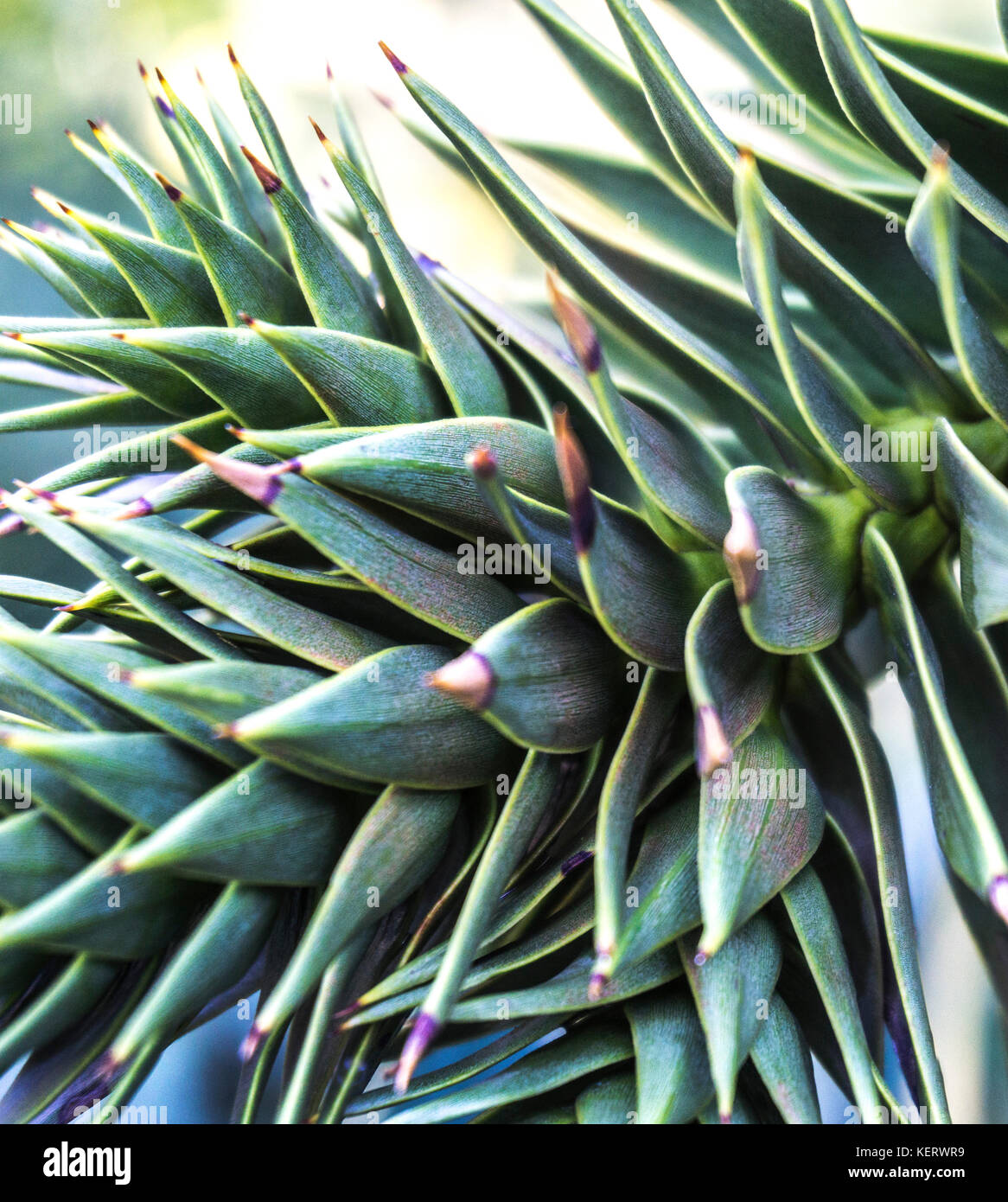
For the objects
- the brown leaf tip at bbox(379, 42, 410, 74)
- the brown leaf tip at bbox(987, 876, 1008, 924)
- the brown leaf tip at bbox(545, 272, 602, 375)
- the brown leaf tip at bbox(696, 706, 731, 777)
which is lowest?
the brown leaf tip at bbox(987, 876, 1008, 924)

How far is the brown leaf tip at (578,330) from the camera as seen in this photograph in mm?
232

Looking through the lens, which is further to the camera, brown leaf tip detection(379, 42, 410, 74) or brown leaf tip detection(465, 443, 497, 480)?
brown leaf tip detection(379, 42, 410, 74)

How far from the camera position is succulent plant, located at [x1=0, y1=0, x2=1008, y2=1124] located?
0.27 metres

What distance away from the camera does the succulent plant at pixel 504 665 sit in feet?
0.87

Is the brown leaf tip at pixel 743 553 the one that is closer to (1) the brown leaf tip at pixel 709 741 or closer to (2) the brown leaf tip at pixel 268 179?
(1) the brown leaf tip at pixel 709 741

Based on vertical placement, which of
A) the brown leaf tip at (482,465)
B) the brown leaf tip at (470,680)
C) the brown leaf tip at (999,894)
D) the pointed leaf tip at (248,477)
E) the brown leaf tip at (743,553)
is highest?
the pointed leaf tip at (248,477)

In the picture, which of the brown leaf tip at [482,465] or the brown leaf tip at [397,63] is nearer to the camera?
the brown leaf tip at [482,465]

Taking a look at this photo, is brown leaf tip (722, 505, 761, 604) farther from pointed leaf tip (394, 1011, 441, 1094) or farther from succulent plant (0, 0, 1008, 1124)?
pointed leaf tip (394, 1011, 441, 1094)

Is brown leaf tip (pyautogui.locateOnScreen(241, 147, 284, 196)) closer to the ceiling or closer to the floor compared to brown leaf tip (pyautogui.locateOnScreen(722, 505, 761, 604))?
closer to the ceiling

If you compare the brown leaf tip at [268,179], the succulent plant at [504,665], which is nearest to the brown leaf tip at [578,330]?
the succulent plant at [504,665]

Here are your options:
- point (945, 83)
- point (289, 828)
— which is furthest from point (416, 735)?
point (945, 83)

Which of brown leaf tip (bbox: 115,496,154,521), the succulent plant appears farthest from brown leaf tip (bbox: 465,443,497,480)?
brown leaf tip (bbox: 115,496,154,521)

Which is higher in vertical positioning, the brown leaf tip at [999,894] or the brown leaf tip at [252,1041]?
the brown leaf tip at [999,894]

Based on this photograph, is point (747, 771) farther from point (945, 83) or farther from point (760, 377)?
point (945, 83)
